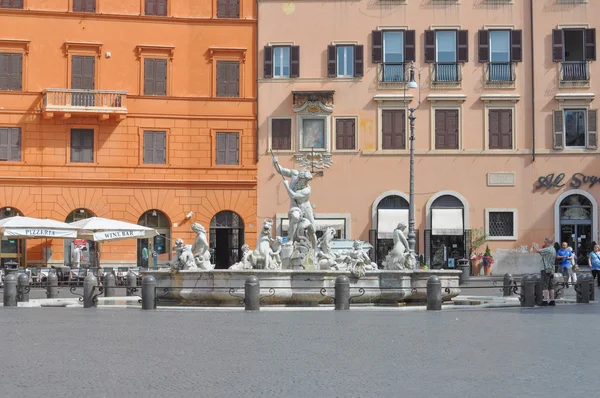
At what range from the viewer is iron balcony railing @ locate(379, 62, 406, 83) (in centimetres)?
4491

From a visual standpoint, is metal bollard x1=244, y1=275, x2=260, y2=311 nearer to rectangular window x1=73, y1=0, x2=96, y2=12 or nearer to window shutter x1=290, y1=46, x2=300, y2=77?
window shutter x1=290, y1=46, x2=300, y2=77

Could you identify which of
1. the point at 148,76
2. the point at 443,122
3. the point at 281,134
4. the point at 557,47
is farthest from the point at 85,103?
the point at 557,47

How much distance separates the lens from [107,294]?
2783 cm

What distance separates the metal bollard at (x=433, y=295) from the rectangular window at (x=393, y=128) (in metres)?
23.3

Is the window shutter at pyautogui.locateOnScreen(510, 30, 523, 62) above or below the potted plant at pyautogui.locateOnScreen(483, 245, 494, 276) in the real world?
above

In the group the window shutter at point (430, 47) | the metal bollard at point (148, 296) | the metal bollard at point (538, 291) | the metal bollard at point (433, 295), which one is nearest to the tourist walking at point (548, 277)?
the metal bollard at point (538, 291)

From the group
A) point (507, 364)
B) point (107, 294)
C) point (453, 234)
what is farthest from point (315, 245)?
point (453, 234)

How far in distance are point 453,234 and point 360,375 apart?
33488mm

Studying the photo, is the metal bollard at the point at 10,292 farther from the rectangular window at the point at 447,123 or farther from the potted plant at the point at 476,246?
the rectangular window at the point at 447,123

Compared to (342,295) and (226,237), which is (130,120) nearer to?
(226,237)

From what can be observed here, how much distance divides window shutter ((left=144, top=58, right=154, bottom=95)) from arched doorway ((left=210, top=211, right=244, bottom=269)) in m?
5.72

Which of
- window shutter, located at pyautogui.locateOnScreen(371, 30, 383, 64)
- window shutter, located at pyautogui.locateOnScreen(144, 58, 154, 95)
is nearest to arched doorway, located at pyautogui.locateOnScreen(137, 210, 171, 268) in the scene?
window shutter, located at pyautogui.locateOnScreen(144, 58, 154, 95)

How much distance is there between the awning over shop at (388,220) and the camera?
1741 inches

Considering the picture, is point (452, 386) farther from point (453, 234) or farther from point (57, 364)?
point (453, 234)
